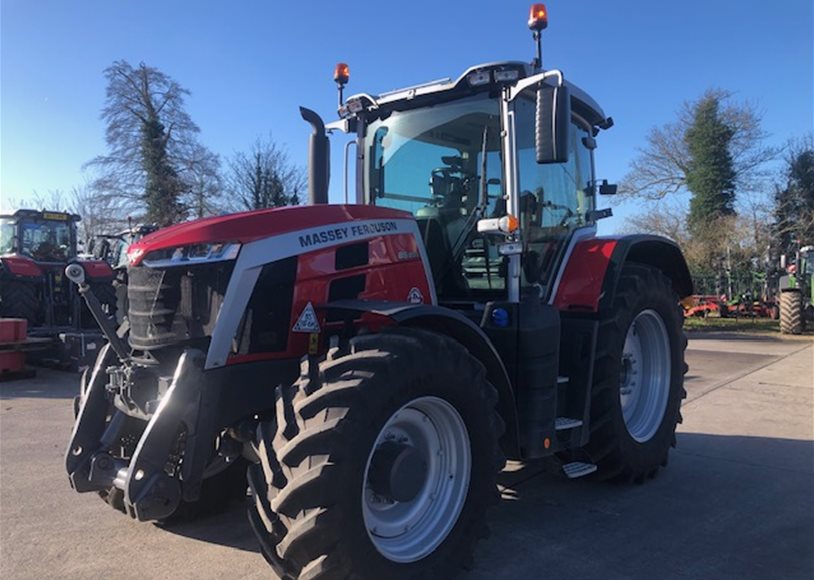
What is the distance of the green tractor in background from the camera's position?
56.3 ft

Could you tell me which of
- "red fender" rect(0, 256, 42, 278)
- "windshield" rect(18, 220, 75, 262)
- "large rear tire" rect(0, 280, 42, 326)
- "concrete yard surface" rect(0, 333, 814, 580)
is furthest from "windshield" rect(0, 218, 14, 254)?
"concrete yard surface" rect(0, 333, 814, 580)

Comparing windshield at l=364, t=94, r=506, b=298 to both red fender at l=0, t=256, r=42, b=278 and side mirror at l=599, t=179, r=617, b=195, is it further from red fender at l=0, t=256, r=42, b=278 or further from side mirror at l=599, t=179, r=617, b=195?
red fender at l=0, t=256, r=42, b=278

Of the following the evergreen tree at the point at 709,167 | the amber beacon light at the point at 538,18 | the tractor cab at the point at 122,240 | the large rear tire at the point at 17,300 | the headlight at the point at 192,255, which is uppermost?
the evergreen tree at the point at 709,167

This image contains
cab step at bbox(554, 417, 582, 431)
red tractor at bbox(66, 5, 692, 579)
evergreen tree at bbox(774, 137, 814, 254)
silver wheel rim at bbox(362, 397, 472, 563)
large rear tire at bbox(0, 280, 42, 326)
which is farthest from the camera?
evergreen tree at bbox(774, 137, 814, 254)

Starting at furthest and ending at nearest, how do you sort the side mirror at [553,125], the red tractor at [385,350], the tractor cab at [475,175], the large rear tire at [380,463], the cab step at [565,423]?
1. the tractor cab at [475,175]
2. the cab step at [565,423]
3. the side mirror at [553,125]
4. the red tractor at [385,350]
5. the large rear tire at [380,463]

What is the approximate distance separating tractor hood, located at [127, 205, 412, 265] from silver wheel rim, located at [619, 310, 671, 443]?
8.93 ft

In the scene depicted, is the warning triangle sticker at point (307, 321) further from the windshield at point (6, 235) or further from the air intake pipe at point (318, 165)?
the windshield at point (6, 235)

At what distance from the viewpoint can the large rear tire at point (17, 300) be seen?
37.0 feet

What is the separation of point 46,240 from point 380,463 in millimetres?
13470

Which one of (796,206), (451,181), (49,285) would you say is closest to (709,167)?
(796,206)

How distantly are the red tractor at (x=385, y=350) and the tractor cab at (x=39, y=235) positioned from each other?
11.7 meters

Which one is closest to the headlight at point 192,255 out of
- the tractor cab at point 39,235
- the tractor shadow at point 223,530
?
the tractor shadow at point 223,530

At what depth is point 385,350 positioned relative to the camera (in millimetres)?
2705

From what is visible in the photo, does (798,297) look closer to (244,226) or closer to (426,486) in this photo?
(426,486)
